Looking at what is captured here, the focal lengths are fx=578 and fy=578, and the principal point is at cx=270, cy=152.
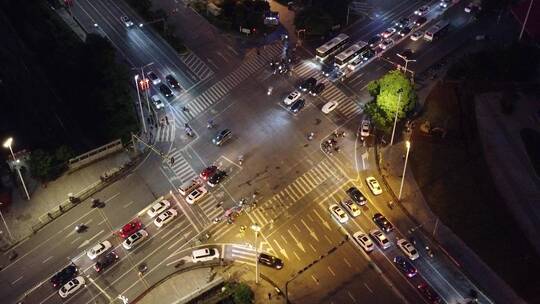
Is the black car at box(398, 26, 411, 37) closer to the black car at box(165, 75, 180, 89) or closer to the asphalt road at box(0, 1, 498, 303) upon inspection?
the asphalt road at box(0, 1, 498, 303)

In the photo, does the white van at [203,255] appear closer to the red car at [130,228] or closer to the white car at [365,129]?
the red car at [130,228]

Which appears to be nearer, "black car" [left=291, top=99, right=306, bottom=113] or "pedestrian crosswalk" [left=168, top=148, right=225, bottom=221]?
"pedestrian crosswalk" [left=168, top=148, right=225, bottom=221]

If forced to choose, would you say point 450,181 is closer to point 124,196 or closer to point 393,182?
point 393,182

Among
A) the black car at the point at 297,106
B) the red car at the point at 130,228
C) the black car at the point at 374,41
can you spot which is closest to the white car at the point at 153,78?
the black car at the point at 297,106

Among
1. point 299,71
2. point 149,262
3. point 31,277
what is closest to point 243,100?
point 299,71

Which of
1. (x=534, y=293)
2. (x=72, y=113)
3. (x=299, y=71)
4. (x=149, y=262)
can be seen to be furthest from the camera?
(x=299, y=71)

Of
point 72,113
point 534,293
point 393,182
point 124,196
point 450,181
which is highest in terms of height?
point 72,113

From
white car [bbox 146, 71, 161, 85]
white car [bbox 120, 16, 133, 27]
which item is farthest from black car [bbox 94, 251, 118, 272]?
white car [bbox 120, 16, 133, 27]
